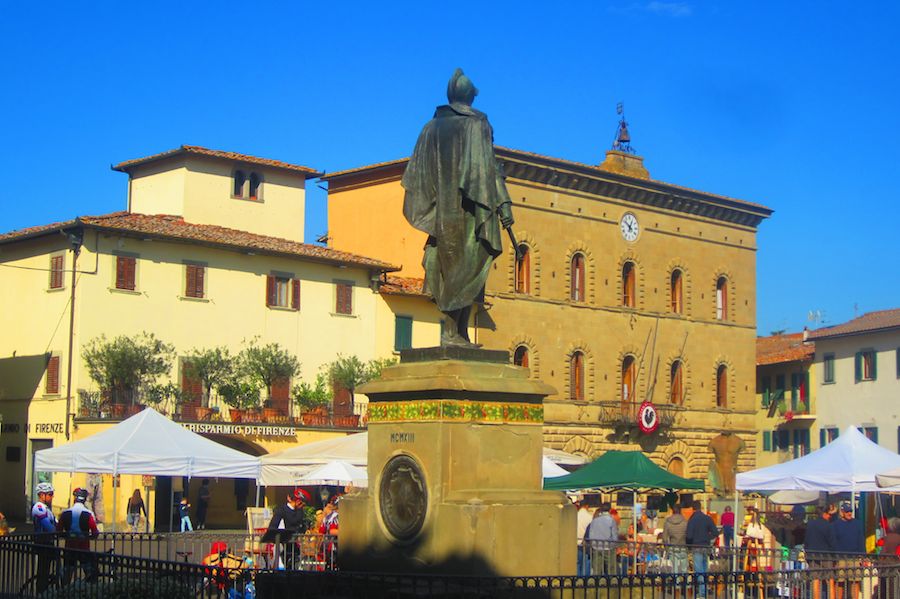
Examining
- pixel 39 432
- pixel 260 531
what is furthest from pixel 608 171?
pixel 260 531

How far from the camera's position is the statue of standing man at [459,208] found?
13.1m

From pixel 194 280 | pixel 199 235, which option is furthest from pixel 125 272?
pixel 199 235

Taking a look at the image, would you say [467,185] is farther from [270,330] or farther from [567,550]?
[270,330]

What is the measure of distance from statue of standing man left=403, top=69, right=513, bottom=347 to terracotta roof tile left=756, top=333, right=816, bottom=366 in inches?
1904

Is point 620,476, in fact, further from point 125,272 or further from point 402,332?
point 402,332

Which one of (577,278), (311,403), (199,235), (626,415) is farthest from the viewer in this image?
(626,415)

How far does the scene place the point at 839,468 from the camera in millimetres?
22188

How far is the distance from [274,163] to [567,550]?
116 feet

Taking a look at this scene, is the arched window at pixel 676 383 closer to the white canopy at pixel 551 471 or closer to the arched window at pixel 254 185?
the arched window at pixel 254 185

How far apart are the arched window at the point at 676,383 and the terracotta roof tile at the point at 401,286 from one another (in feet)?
39.0

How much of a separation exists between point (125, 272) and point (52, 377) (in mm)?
3412

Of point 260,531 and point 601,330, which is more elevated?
point 601,330

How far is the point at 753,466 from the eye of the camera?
188 ft

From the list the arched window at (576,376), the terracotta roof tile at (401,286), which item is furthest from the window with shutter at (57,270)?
the arched window at (576,376)
